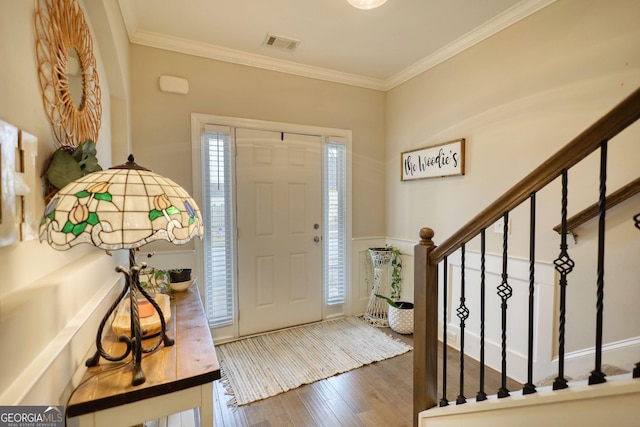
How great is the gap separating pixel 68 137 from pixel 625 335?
2977mm

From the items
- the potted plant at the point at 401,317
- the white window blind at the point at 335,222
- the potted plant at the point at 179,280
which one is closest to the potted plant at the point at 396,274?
the potted plant at the point at 401,317

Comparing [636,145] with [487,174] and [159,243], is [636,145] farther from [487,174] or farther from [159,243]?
[159,243]

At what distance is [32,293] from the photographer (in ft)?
2.61

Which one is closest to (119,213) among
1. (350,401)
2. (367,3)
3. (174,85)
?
(367,3)

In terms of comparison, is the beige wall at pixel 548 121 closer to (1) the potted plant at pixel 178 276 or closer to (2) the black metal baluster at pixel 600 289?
(2) the black metal baluster at pixel 600 289

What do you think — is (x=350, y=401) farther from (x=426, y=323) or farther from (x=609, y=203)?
(x=609, y=203)

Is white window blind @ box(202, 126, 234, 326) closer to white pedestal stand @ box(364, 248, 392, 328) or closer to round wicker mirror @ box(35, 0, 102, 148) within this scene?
round wicker mirror @ box(35, 0, 102, 148)

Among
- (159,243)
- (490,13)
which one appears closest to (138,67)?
(159,243)

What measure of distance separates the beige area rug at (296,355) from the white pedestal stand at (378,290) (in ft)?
0.43

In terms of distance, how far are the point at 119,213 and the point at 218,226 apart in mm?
2025

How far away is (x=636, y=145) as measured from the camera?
5.42ft

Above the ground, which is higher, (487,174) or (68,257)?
(487,174)

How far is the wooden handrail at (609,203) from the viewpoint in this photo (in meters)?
1.54

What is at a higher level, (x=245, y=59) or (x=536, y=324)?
(x=245, y=59)
